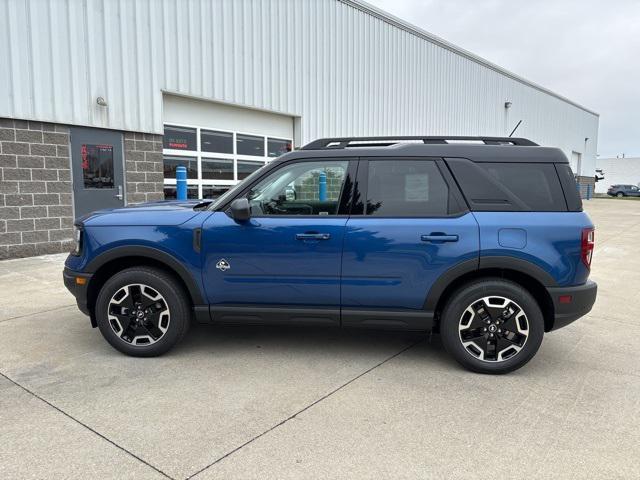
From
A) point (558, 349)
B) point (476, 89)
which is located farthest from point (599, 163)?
point (558, 349)

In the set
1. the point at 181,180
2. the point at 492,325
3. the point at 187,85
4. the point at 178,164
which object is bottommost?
the point at 492,325

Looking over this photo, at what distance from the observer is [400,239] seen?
11.9 ft

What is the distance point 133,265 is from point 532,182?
10.8 feet

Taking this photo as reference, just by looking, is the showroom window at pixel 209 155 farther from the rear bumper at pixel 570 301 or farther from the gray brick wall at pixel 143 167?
the rear bumper at pixel 570 301

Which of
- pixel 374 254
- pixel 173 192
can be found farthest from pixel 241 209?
pixel 173 192

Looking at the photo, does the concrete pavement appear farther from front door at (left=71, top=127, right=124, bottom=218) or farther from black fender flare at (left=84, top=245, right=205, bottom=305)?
front door at (left=71, top=127, right=124, bottom=218)

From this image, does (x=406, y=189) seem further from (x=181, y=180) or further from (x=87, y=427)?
(x=181, y=180)

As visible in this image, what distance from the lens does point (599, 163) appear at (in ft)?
238

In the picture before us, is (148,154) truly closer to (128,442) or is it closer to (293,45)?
(293,45)

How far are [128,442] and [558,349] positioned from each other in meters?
3.64

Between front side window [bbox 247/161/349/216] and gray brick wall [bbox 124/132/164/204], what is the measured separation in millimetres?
6552

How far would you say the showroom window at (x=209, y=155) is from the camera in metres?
10.6

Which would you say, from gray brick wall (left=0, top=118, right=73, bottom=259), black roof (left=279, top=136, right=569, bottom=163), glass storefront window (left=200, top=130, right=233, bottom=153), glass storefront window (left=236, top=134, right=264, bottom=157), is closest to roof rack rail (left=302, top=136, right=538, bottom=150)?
black roof (left=279, top=136, right=569, bottom=163)

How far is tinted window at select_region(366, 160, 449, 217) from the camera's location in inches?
147
